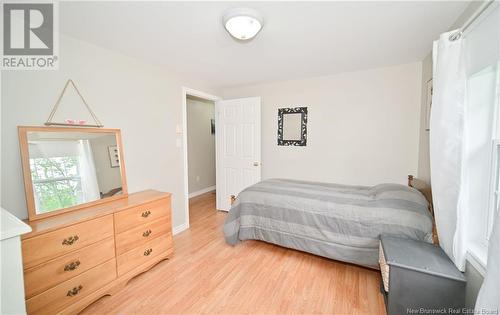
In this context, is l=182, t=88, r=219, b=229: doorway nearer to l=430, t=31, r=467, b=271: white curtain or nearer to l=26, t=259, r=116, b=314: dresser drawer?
l=26, t=259, r=116, b=314: dresser drawer

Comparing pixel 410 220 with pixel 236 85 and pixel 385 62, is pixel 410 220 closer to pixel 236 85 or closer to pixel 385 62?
pixel 385 62

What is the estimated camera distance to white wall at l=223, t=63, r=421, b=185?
2.76 m

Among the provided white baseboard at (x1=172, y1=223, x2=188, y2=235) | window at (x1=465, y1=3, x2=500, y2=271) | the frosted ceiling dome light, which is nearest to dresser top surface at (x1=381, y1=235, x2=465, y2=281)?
window at (x1=465, y1=3, x2=500, y2=271)

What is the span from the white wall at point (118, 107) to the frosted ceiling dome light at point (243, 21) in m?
1.42

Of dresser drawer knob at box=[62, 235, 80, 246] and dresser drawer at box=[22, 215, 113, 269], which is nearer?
dresser drawer at box=[22, 215, 113, 269]

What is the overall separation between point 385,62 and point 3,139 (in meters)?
3.88

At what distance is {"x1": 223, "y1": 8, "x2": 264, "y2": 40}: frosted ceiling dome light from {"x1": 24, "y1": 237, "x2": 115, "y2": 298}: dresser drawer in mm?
2030

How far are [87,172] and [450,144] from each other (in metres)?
2.97

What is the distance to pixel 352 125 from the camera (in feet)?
10.0

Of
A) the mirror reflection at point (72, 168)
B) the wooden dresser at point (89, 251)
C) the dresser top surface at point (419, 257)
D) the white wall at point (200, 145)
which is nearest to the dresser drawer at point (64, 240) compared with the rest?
the wooden dresser at point (89, 251)

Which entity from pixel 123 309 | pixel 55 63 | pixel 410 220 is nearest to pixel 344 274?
pixel 410 220

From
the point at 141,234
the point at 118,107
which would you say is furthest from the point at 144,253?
the point at 118,107

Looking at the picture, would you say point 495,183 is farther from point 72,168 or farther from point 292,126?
point 72,168

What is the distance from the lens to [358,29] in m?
1.81
